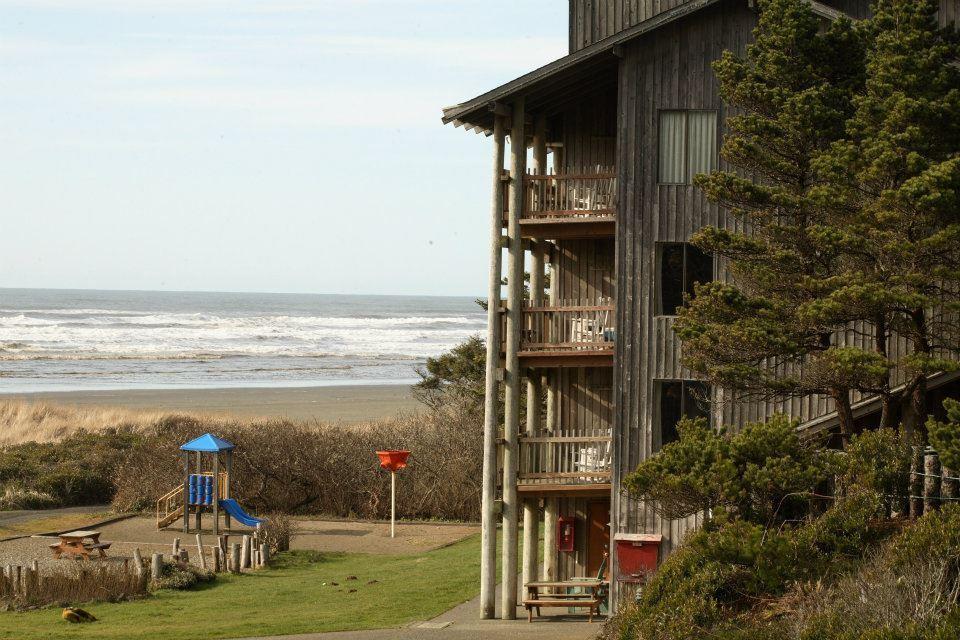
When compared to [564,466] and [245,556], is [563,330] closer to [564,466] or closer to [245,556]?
→ [564,466]

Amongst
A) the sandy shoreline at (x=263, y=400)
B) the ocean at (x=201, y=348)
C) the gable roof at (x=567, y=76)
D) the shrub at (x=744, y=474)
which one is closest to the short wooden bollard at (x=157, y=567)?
the gable roof at (x=567, y=76)

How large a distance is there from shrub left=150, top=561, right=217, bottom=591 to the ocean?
157 ft

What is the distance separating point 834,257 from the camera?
16.1 m

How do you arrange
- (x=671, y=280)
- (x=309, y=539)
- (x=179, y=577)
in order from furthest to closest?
(x=309, y=539), (x=179, y=577), (x=671, y=280)

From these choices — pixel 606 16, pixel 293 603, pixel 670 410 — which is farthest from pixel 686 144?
pixel 293 603

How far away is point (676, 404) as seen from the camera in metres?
20.1

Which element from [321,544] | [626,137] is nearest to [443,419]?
[321,544]

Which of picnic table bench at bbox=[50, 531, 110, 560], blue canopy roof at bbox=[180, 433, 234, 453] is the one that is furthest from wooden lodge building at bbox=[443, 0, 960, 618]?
blue canopy roof at bbox=[180, 433, 234, 453]

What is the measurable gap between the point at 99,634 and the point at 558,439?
7.76m

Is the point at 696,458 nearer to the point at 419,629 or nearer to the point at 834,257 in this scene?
the point at 834,257

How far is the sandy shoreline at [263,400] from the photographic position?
58.9 meters

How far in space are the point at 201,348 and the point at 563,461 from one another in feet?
288

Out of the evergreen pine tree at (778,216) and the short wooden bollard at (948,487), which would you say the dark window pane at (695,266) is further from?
the short wooden bollard at (948,487)

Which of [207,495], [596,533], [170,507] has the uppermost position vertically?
[596,533]
